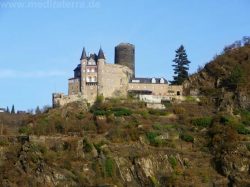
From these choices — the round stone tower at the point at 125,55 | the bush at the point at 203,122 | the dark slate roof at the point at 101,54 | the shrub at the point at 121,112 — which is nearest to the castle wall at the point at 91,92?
the dark slate roof at the point at 101,54

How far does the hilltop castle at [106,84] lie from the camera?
232 ft

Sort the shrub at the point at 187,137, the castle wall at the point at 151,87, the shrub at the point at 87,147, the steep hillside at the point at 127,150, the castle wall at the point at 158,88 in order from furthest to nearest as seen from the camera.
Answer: the castle wall at the point at 151,87 → the castle wall at the point at 158,88 → the shrub at the point at 187,137 → the shrub at the point at 87,147 → the steep hillside at the point at 127,150

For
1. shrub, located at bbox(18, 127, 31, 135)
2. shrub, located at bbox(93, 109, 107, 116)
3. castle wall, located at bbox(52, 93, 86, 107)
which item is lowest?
shrub, located at bbox(18, 127, 31, 135)

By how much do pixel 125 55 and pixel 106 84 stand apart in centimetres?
726

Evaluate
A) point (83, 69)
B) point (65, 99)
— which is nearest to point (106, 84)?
point (83, 69)

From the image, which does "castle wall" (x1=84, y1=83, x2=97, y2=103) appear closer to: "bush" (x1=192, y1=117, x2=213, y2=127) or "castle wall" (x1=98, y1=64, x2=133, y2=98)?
"castle wall" (x1=98, y1=64, x2=133, y2=98)

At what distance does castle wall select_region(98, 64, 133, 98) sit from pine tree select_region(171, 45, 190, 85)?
6.39 metres

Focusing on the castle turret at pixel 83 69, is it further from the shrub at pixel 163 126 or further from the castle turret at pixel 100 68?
the shrub at pixel 163 126

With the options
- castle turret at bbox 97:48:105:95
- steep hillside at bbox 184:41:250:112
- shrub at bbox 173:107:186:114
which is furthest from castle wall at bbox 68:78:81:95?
steep hillside at bbox 184:41:250:112

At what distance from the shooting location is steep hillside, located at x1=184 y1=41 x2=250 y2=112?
228 ft

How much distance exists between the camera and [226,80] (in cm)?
7144

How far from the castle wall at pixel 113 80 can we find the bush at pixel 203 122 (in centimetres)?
923

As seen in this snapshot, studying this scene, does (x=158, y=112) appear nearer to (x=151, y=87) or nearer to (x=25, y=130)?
(x=151, y=87)

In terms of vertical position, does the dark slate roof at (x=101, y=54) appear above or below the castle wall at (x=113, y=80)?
above
